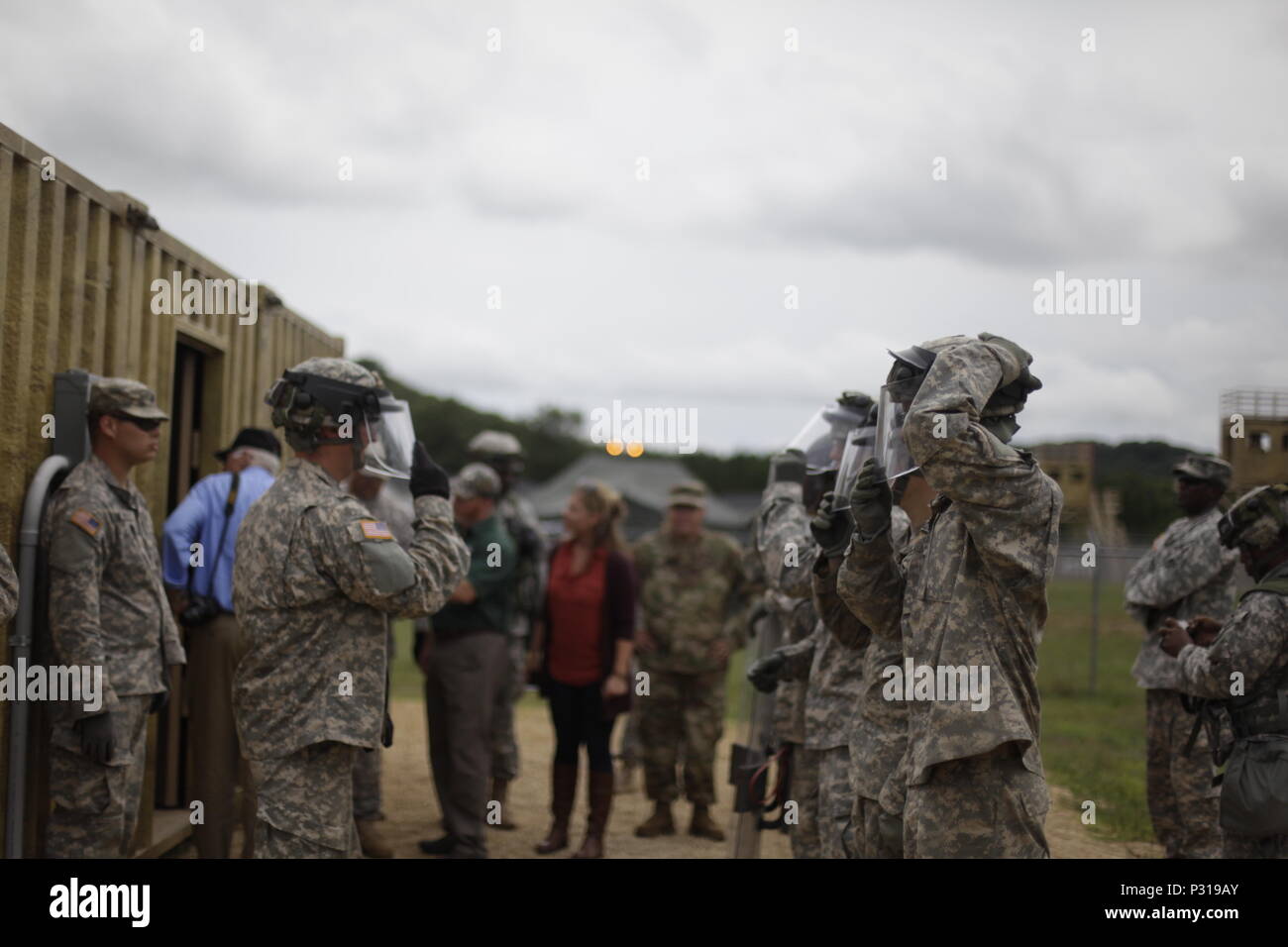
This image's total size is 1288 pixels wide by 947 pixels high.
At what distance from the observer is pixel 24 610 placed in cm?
434

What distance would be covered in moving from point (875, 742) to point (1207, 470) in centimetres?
344

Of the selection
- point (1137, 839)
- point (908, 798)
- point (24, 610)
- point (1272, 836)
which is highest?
point (24, 610)

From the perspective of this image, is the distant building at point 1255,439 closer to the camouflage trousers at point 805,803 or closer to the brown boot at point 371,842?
the camouflage trousers at point 805,803

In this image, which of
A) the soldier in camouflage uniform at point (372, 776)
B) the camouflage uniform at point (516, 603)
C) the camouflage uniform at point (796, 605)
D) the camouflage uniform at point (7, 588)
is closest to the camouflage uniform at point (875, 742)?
the camouflage uniform at point (796, 605)

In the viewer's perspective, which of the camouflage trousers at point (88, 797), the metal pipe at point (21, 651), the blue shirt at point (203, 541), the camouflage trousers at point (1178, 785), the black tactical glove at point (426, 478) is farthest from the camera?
the camouflage trousers at point (1178, 785)

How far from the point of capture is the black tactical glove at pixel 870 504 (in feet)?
10.5

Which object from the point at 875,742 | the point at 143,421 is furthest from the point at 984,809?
the point at 143,421

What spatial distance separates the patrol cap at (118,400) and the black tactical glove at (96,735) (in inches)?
47.1

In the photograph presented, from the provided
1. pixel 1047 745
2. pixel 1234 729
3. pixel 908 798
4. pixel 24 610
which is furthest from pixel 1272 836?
pixel 1047 745

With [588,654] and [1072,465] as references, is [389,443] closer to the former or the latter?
[588,654]

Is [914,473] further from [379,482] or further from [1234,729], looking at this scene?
[379,482]

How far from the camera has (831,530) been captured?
3.52 meters

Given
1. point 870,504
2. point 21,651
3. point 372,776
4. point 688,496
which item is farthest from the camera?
point 688,496

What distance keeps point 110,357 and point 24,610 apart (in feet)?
4.29
